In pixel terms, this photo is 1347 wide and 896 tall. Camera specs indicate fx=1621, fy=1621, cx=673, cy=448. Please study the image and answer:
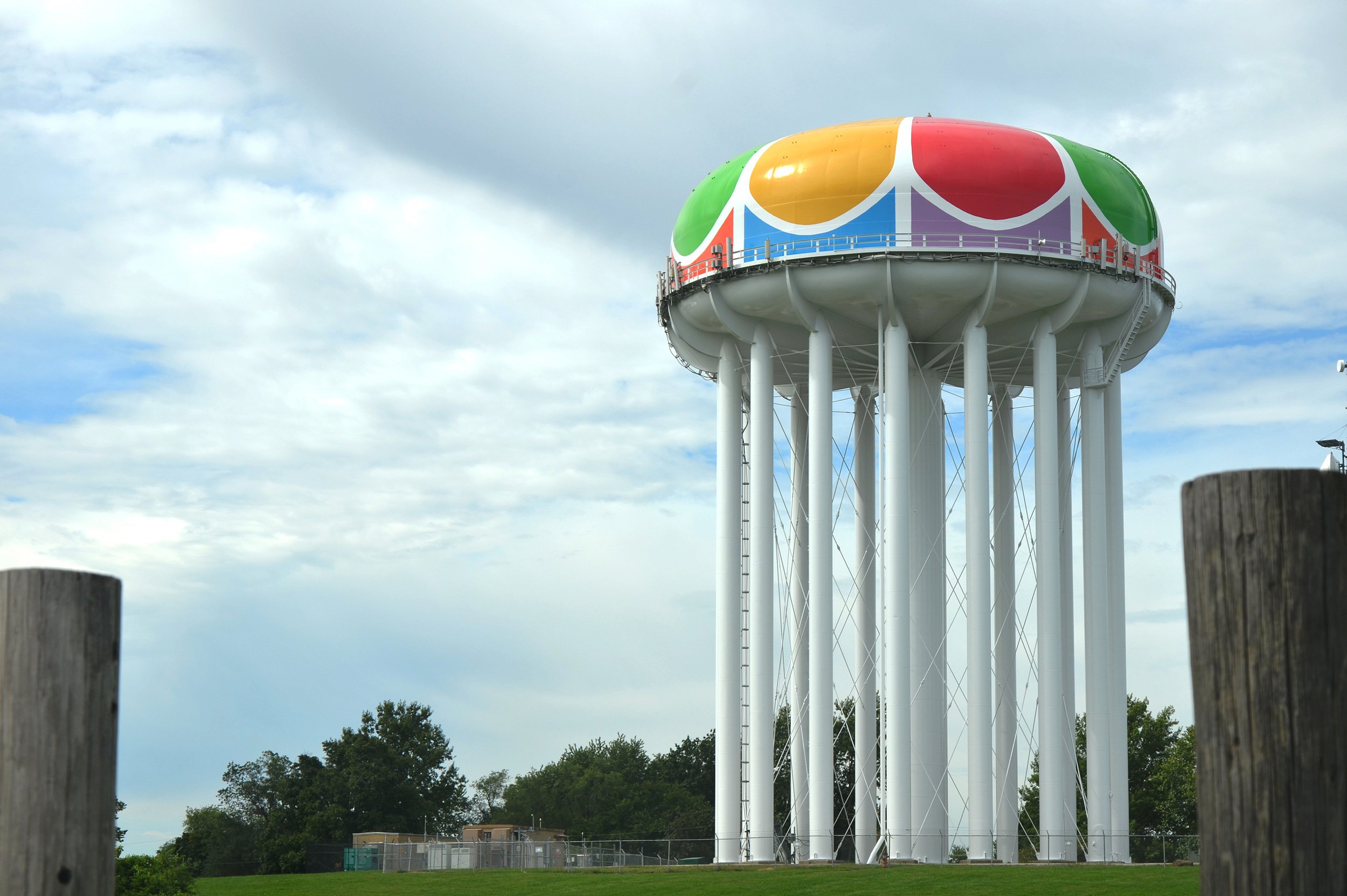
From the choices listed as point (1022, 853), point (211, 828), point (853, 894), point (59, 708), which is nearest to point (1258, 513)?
point (59, 708)

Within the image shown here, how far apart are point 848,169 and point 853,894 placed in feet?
53.5

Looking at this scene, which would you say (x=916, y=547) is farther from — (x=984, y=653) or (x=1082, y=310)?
(x=1082, y=310)

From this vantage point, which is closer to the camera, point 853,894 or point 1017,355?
point 853,894

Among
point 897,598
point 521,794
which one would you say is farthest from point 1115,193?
point 521,794

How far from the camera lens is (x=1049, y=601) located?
36.5 meters

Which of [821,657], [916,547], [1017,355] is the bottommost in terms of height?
[821,657]

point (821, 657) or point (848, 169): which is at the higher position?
point (848, 169)

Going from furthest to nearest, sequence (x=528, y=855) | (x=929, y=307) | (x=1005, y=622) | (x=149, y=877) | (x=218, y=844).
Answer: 1. (x=218, y=844)
2. (x=528, y=855)
3. (x=1005, y=622)
4. (x=929, y=307)
5. (x=149, y=877)

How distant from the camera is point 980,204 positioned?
3628cm

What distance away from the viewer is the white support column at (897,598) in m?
35.6

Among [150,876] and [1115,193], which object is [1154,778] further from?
[150,876]

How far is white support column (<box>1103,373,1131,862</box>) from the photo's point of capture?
1471 inches

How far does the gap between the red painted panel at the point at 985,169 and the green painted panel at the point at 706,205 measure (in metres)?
4.60

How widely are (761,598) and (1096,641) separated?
7.77m
